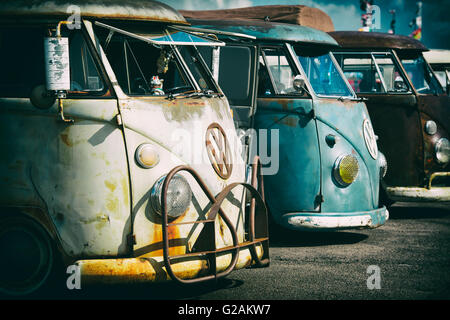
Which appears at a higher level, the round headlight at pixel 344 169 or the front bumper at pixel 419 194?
the round headlight at pixel 344 169

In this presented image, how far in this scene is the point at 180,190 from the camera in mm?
4887

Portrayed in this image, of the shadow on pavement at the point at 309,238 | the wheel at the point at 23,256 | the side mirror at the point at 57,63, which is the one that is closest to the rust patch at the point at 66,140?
the side mirror at the point at 57,63

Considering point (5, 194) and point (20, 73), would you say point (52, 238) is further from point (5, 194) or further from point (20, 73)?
point (20, 73)

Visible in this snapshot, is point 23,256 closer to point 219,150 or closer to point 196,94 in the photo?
point 219,150

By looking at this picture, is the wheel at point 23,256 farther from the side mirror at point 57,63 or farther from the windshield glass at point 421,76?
the windshield glass at point 421,76

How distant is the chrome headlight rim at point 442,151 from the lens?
9.20 meters

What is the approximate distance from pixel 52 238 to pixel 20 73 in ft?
3.91

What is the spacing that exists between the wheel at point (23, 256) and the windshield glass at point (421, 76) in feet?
20.7

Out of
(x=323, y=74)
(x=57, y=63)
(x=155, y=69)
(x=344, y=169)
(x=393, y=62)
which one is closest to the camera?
(x=57, y=63)

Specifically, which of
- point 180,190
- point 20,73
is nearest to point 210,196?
point 180,190

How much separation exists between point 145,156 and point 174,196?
1.09ft

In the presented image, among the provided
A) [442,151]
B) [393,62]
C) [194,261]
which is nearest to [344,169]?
[442,151]

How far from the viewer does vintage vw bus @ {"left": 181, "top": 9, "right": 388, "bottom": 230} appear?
7.41 m

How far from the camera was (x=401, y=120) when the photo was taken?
9250 millimetres
